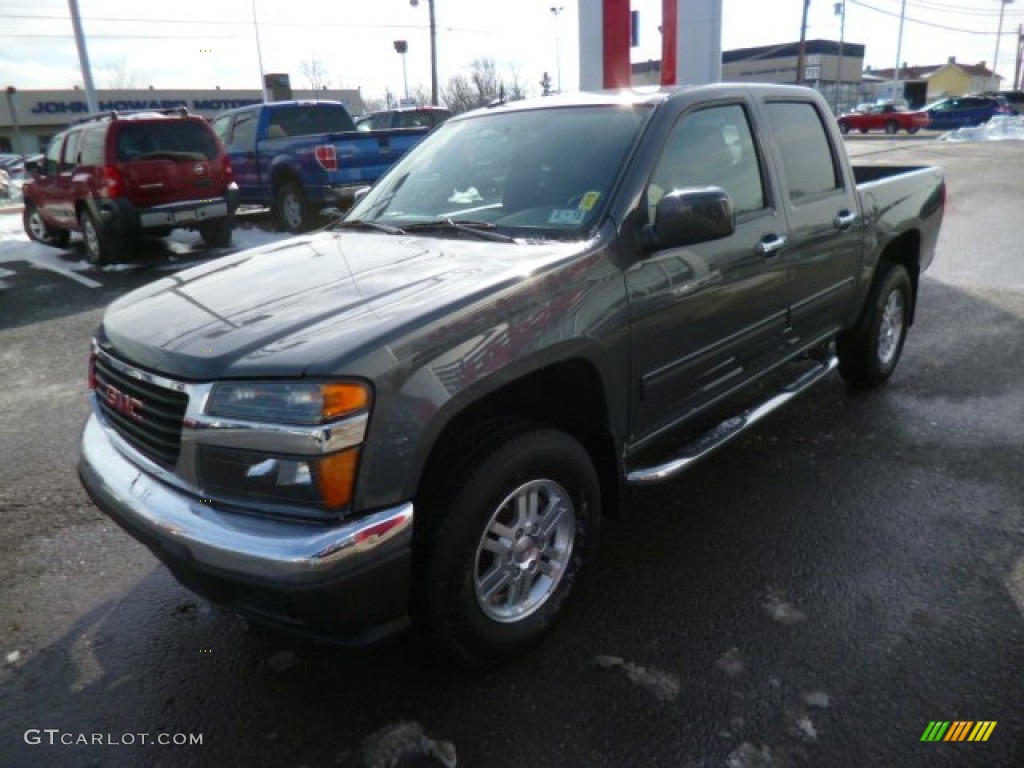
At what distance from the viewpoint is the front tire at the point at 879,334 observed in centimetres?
476

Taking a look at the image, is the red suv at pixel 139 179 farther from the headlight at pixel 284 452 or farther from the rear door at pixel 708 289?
the headlight at pixel 284 452

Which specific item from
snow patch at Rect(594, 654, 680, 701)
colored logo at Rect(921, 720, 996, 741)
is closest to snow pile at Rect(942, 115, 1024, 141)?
colored logo at Rect(921, 720, 996, 741)

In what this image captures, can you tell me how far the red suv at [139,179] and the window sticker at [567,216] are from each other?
8586mm

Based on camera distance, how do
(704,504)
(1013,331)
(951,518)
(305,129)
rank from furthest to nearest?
(305,129)
(1013,331)
(704,504)
(951,518)

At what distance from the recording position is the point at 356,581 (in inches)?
79.7

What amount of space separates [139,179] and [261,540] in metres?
9.36

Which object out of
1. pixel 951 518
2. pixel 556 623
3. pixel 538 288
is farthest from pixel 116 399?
pixel 951 518

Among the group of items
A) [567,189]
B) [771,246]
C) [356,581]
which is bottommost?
[356,581]

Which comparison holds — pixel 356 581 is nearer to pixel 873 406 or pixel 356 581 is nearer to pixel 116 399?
pixel 116 399

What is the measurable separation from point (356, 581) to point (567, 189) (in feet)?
5.75

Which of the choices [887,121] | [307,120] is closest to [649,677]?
[307,120]

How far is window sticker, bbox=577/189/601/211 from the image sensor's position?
2895 mm

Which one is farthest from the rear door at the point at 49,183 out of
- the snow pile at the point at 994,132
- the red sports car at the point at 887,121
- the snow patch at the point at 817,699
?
the red sports car at the point at 887,121

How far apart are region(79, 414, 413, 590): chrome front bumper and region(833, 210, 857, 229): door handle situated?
3.04 meters
